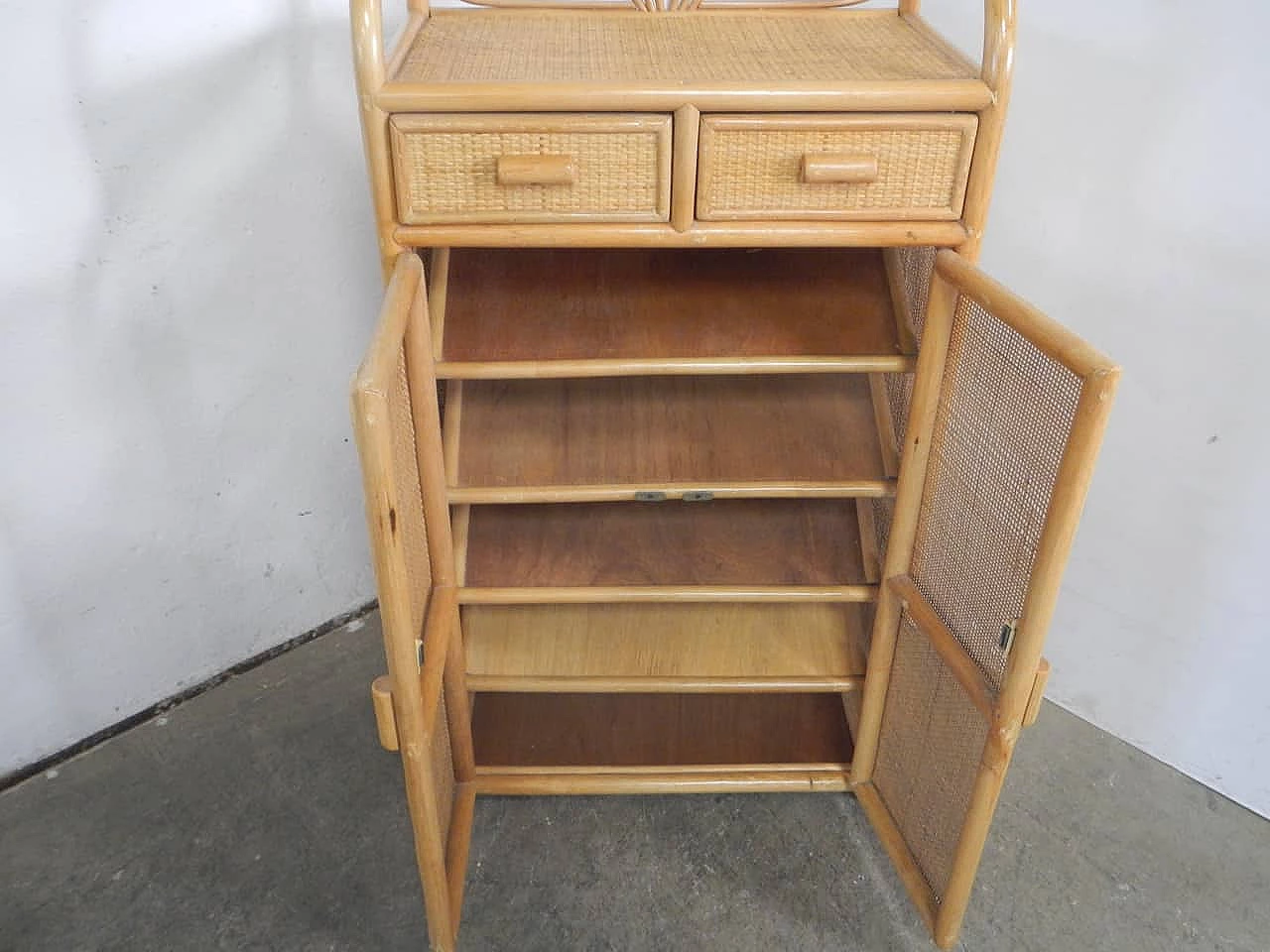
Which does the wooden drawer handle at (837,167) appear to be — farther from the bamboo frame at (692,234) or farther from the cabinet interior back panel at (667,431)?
the cabinet interior back panel at (667,431)

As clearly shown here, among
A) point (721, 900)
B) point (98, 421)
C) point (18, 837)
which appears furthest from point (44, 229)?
point (721, 900)

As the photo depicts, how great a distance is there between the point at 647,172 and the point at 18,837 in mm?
1407

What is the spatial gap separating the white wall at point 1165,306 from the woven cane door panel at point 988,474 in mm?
→ 438

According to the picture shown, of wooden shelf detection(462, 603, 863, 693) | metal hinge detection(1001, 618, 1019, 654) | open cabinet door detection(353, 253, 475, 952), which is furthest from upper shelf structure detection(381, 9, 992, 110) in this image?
wooden shelf detection(462, 603, 863, 693)

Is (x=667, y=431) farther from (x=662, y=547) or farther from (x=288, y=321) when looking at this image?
(x=288, y=321)

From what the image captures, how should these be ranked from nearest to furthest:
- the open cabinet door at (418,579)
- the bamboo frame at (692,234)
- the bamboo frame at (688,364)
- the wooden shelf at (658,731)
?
the open cabinet door at (418,579), the bamboo frame at (688,364), the bamboo frame at (692,234), the wooden shelf at (658,731)

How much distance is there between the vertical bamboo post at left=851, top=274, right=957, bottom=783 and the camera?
131cm

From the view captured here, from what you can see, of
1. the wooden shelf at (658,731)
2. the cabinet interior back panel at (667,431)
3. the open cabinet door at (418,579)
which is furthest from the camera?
the wooden shelf at (658,731)

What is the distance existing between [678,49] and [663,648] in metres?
0.90

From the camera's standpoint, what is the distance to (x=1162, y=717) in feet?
5.80

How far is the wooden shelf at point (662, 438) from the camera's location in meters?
1.44

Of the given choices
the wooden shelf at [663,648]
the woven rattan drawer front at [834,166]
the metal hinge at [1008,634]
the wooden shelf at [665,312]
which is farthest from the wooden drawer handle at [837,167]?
the wooden shelf at [663,648]

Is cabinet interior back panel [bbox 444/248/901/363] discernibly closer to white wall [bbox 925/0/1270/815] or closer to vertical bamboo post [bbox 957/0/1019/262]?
vertical bamboo post [bbox 957/0/1019/262]

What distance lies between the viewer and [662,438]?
5.07ft
